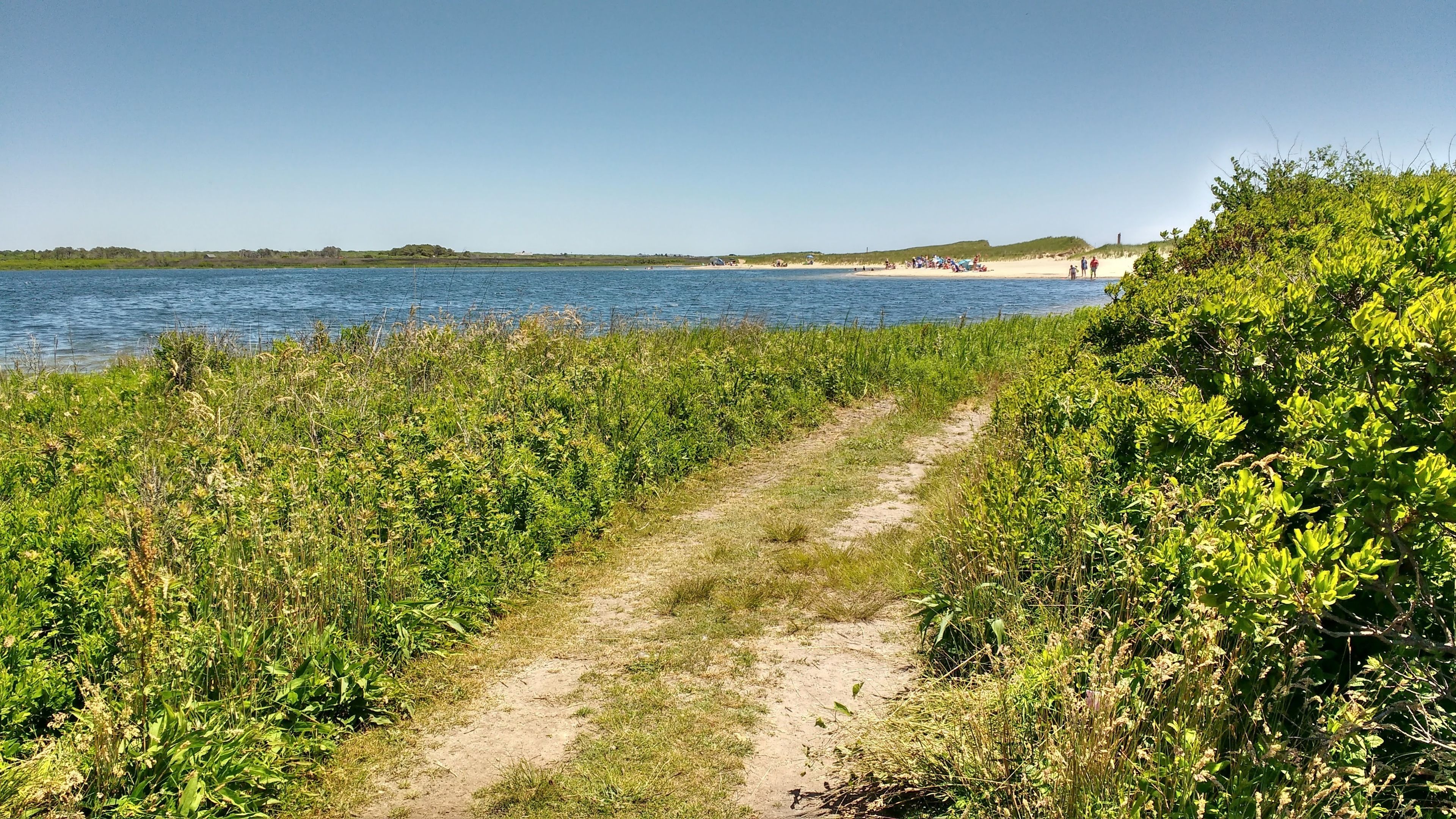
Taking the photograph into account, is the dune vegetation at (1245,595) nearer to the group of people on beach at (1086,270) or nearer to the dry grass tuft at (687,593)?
the dry grass tuft at (687,593)

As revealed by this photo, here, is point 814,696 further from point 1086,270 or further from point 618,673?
point 1086,270

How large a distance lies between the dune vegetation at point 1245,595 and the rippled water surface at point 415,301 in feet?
31.3

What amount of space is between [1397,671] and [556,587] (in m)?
4.45

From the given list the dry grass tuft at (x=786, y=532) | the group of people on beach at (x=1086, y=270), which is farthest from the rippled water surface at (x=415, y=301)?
the dry grass tuft at (x=786, y=532)

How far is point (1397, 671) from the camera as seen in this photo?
2.33m

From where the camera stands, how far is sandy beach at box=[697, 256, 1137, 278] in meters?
75.3

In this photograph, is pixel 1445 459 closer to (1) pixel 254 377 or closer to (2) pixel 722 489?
(2) pixel 722 489

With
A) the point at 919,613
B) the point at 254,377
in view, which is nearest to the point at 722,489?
the point at 919,613

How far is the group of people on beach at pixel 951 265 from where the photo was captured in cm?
9188

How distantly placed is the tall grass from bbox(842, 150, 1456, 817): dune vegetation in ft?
8.16

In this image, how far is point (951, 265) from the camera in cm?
9712

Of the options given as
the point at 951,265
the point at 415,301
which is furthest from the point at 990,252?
the point at 415,301

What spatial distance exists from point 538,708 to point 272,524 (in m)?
1.75

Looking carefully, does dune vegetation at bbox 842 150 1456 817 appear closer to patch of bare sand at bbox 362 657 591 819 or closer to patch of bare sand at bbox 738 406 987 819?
patch of bare sand at bbox 738 406 987 819
